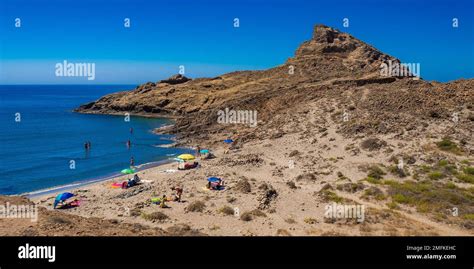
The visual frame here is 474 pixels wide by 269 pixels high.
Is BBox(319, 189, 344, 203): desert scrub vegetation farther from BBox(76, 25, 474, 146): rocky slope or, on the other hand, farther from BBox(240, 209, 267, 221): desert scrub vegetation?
BBox(76, 25, 474, 146): rocky slope

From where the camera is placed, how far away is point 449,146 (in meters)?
34.7

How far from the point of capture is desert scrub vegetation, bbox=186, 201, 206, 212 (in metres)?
24.0

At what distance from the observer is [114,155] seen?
173 feet

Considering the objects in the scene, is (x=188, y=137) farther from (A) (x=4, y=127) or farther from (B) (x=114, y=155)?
(A) (x=4, y=127)

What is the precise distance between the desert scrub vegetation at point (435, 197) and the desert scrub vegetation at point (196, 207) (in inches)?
485

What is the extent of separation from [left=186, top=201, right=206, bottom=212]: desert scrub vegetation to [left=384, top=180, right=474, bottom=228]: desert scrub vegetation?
1231 cm

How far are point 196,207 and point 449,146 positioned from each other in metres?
24.5

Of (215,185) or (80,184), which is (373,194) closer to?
(215,185)

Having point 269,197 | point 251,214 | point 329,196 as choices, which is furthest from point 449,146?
point 251,214

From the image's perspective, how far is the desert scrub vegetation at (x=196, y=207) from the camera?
945 inches

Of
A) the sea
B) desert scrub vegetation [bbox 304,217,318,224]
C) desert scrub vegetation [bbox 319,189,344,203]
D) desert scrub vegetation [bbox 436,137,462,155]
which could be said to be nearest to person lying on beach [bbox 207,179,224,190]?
desert scrub vegetation [bbox 319,189,344,203]
